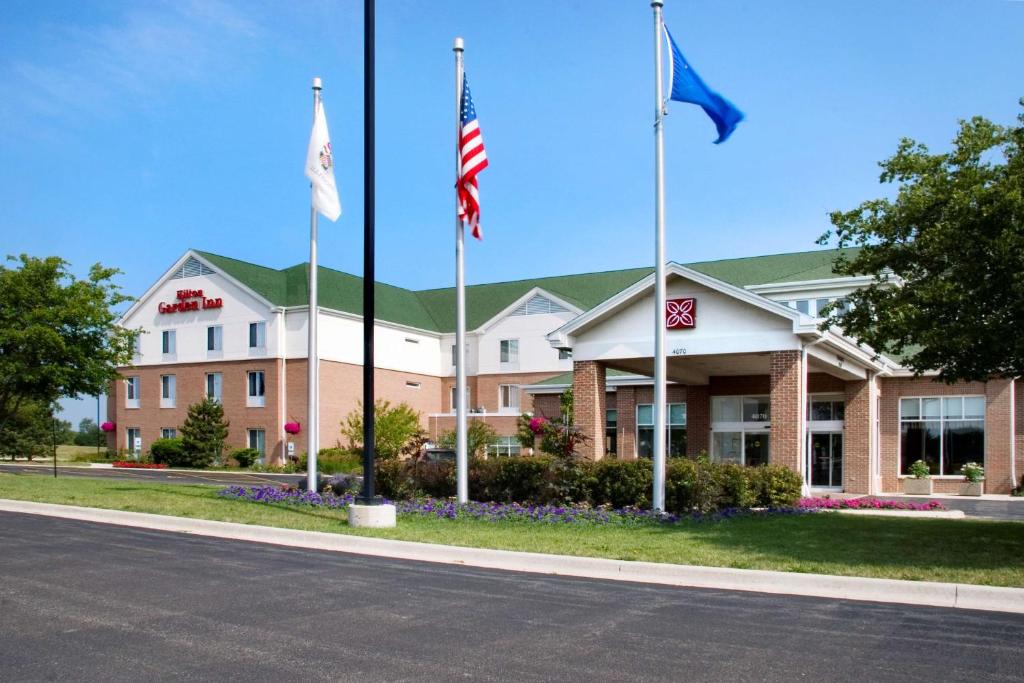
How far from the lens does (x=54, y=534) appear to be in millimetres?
14266

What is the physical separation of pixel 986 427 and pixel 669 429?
10625mm

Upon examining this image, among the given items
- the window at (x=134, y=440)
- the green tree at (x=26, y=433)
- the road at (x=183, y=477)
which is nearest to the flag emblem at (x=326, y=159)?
the road at (x=183, y=477)

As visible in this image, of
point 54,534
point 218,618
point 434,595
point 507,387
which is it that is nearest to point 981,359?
point 434,595

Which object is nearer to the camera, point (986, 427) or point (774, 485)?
point (774, 485)

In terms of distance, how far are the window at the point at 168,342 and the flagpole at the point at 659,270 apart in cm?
4458

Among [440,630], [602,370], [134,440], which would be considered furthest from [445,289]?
[440,630]

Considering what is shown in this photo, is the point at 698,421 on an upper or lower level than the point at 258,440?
upper

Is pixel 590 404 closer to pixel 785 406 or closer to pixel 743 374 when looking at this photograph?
pixel 785 406

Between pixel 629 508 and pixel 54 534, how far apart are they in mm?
9465

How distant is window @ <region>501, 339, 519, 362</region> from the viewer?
55.6 m

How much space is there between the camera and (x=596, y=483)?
707 inches

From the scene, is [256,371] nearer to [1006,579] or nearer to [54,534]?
[54,534]

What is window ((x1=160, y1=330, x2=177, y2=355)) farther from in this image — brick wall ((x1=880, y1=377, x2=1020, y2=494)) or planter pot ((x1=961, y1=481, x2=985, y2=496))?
planter pot ((x1=961, y1=481, x2=985, y2=496))

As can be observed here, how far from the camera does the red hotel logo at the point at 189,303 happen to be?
175 ft
